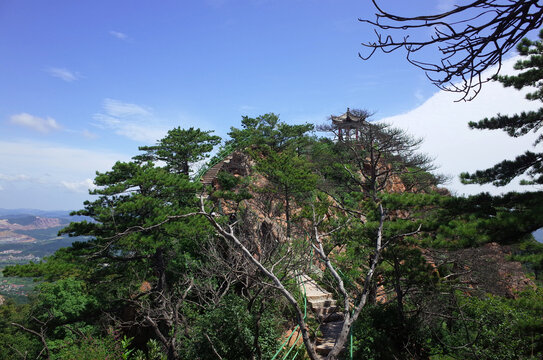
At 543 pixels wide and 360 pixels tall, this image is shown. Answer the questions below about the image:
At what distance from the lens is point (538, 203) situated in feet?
12.8

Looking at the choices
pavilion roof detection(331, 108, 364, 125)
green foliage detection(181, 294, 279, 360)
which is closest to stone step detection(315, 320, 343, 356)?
green foliage detection(181, 294, 279, 360)

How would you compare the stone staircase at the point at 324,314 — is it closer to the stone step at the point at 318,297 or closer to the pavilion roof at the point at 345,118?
the stone step at the point at 318,297

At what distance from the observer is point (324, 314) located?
964 centimetres

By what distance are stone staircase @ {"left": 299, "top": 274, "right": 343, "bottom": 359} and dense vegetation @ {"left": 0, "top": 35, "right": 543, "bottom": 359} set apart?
1.30 feet

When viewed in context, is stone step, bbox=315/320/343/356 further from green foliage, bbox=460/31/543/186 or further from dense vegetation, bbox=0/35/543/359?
green foliage, bbox=460/31/543/186

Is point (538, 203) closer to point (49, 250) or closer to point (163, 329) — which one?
point (163, 329)

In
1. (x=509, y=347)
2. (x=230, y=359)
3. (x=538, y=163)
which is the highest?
(x=538, y=163)

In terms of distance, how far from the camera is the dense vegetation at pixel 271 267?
4777mm

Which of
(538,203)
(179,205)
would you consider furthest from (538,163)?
(179,205)

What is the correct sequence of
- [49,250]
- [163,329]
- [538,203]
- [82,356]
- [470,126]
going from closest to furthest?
[538,203] → [470,126] → [82,356] → [163,329] → [49,250]

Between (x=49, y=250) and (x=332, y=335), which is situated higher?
(x=332, y=335)

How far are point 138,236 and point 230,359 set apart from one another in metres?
6.39

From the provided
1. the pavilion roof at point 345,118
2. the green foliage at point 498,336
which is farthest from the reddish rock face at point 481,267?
the pavilion roof at point 345,118

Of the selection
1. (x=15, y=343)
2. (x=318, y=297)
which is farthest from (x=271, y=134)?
(x=15, y=343)
